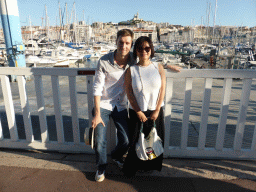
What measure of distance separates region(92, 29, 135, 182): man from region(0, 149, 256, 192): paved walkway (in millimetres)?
234

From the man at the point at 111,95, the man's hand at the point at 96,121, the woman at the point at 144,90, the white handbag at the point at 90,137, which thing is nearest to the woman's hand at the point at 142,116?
the woman at the point at 144,90

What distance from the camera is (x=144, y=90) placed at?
6.84 ft

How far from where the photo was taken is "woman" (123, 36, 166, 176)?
6.81 ft

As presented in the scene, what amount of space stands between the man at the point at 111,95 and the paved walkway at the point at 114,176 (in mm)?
234

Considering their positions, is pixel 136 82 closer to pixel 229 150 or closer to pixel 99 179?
pixel 99 179

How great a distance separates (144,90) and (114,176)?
1.13 meters

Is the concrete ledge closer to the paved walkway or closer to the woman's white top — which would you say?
the paved walkway

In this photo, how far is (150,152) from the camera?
219cm

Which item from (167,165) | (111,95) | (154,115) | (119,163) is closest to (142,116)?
(154,115)

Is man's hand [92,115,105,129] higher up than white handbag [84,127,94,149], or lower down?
higher up

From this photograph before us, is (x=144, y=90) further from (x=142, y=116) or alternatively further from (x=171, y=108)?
(x=171, y=108)

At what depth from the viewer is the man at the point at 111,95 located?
2170mm

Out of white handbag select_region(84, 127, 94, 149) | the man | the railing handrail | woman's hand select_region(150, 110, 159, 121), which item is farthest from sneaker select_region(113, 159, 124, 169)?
the railing handrail

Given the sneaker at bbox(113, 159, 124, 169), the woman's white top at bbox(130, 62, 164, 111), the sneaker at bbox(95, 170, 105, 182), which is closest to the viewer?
the woman's white top at bbox(130, 62, 164, 111)
